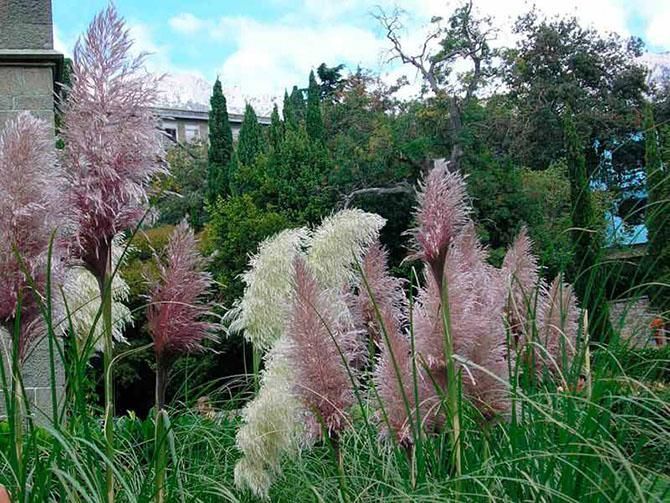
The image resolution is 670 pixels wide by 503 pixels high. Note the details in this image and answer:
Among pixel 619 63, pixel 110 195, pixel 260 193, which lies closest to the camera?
pixel 110 195

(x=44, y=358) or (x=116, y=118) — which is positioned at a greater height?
(x=116, y=118)

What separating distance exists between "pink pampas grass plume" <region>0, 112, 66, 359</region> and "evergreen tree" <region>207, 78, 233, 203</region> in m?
20.2

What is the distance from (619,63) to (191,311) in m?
27.3

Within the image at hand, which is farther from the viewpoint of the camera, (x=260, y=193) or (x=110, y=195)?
(x=260, y=193)

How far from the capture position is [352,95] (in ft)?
81.2

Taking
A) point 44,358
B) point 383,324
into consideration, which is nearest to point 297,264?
point 383,324

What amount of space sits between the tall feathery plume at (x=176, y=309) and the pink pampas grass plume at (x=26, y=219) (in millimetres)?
272

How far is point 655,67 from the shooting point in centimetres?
2822

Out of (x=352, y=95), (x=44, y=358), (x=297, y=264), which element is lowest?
(x=44, y=358)

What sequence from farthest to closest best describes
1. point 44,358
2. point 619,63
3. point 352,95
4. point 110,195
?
point 619,63 → point 352,95 → point 44,358 → point 110,195

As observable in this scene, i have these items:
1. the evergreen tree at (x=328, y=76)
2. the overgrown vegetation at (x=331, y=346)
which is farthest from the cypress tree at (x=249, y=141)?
the overgrown vegetation at (x=331, y=346)

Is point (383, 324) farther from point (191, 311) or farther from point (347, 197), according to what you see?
point (347, 197)

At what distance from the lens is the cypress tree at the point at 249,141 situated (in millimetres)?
22584

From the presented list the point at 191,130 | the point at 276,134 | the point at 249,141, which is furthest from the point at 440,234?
the point at 191,130
